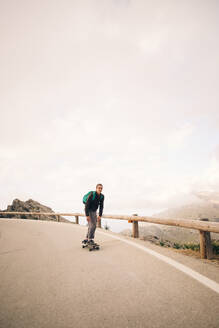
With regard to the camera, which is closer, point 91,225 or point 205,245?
point 205,245

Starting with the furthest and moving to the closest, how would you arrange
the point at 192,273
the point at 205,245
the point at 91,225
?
1. the point at 91,225
2. the point at 205,245
3. the point at 192,273

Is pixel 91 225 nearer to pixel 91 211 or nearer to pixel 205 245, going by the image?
pixel 91 211

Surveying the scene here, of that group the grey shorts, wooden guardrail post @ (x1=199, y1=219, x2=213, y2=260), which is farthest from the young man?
wooden guardrail post @ (x1=199, y1=219, x2=213, y2=260)

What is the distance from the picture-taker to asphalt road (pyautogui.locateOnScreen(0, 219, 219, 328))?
2.10 m

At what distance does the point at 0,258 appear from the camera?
4.60 m

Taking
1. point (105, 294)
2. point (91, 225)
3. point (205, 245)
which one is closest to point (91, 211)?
point (91, 225)

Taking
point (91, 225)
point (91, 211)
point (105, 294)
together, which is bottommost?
point (105, 294)

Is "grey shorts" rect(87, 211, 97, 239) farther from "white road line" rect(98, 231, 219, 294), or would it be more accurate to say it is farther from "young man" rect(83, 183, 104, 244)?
"white road line" rect(98, 231, 219, 294)

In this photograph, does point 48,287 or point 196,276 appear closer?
point 48,287

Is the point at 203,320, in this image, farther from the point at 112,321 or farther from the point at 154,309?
the point at 112,321

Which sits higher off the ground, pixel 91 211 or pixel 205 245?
pixel 91 211

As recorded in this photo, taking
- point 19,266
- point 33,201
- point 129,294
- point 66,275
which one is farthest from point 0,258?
point 33,201

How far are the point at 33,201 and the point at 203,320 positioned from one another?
38001 mm

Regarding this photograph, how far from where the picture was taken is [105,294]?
267cm
